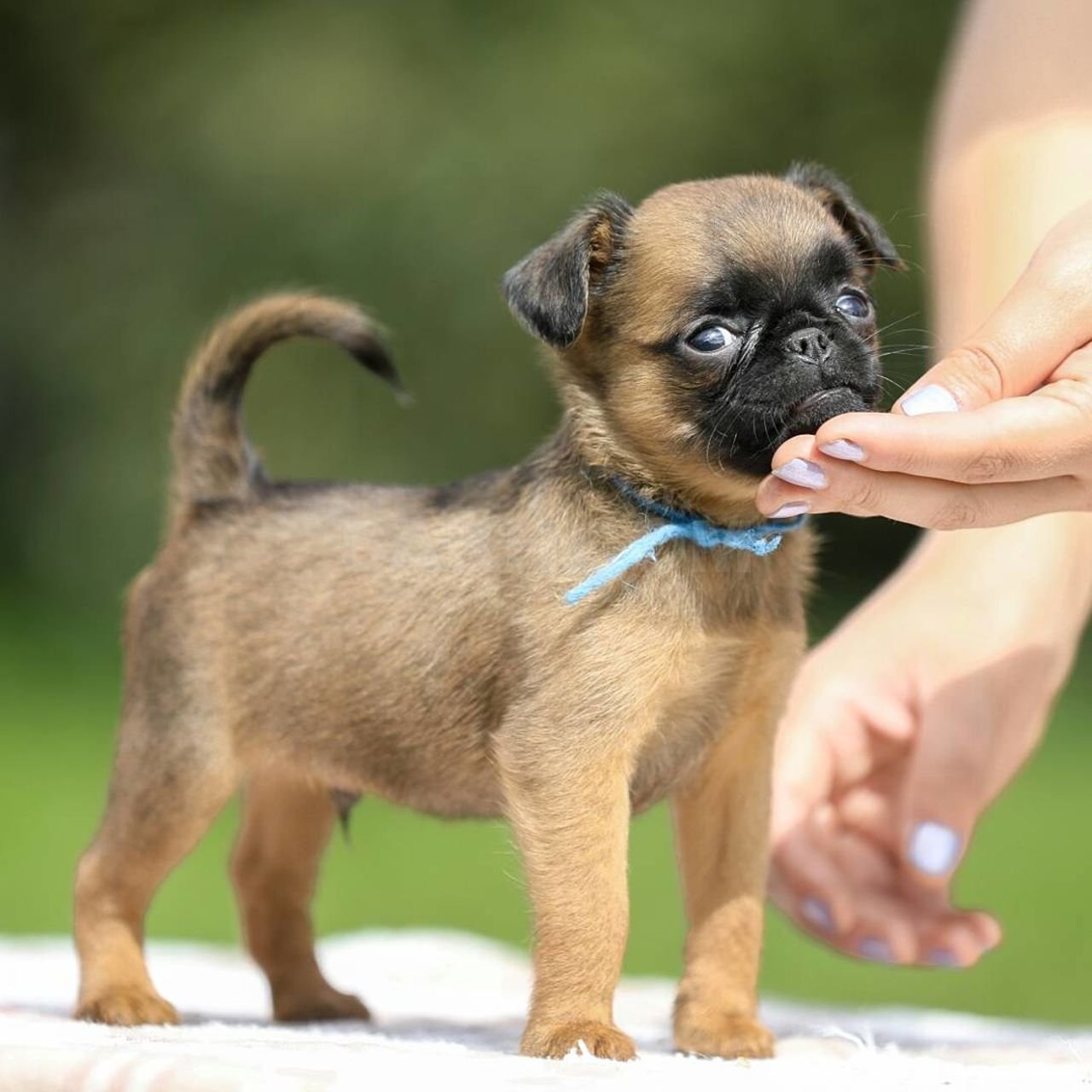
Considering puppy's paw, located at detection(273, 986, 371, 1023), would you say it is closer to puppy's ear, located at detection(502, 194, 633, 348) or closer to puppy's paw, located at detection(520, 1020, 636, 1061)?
puppy's paw, located at detection(520, 1020, 636, 1061)

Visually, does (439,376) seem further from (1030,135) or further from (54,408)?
(1030,135)

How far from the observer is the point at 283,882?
423 centimetres

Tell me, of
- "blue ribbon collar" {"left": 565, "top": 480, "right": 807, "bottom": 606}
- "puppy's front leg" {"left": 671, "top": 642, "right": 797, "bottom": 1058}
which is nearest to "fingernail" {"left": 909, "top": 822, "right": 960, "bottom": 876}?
"puppy's front leg" {"left": 671, "top": 642, "right": 797, "bottom": 1058}

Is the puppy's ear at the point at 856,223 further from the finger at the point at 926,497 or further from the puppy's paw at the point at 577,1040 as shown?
the puppy's paw at the point at 577,1040

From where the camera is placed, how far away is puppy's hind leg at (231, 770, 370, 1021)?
13.7ft

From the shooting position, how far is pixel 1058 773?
31.8 ft

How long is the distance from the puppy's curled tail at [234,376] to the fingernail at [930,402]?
136 cm

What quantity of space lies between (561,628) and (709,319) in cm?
62

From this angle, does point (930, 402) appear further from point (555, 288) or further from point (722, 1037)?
point (722, 1037)

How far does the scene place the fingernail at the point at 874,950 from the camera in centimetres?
434

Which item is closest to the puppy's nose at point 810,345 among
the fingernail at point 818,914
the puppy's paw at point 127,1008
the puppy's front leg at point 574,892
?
the puppy's front leg at point 574,892

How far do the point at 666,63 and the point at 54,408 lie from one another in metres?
4.95

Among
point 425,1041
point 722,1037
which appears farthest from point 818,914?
point 425,1041

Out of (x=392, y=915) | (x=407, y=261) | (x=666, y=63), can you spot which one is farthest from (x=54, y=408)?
(x=392, y=915)
